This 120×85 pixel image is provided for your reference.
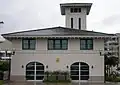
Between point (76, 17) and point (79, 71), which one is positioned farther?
point (76, 17)

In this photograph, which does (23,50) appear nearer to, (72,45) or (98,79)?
(72,45)

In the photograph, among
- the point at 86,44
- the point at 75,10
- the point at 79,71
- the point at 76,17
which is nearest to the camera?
the point at 79,71

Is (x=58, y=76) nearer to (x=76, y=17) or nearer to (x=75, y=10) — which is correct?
(x=76, y=17)

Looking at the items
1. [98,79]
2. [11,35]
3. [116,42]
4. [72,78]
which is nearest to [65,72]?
[72,78]

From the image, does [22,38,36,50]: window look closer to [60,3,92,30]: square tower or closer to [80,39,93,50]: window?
[80,39,93,50]: window

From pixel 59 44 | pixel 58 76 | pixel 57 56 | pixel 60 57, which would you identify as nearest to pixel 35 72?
pixel 58 76

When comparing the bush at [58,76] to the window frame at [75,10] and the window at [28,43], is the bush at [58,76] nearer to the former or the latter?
the window at [28,43]

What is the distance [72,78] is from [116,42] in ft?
246

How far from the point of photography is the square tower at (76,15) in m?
47.3

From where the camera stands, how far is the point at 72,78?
34688 mm

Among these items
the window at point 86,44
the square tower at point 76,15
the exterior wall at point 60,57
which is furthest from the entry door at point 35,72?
the square tower at point 76,15

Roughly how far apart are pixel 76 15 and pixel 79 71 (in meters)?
15.0

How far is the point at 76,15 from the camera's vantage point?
4762cm

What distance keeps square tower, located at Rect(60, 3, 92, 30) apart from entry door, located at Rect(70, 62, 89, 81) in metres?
13.4
